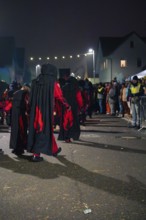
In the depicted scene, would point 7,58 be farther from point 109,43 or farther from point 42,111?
point 42,111

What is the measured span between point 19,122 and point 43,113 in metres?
1.34

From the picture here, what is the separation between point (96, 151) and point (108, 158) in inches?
44.8

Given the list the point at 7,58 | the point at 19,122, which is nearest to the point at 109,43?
the point at 7,58

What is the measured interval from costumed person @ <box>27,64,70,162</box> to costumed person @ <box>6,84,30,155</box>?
1.01 m

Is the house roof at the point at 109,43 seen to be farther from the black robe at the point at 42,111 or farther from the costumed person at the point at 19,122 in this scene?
the black robe at the point at 42,111

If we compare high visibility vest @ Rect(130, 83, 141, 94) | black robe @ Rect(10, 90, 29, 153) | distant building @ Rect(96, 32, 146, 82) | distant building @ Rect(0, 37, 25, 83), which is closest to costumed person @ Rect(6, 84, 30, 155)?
black robe @ Rect(10, 90, 29, 153)

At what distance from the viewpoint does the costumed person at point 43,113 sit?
27.6 ft

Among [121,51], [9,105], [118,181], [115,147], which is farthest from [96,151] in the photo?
[121,51]

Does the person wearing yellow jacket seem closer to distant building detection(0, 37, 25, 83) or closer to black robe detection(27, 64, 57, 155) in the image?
black robe detection(27, 64, 57, 155)

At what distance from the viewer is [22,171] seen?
739 centimetres

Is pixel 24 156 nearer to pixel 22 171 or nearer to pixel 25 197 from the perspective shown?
pixel 22 171

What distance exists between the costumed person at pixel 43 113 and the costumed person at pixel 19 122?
3.33 ft

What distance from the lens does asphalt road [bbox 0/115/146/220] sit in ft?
15.8

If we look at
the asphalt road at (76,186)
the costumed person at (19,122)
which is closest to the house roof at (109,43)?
the costumed person at (19,122)
